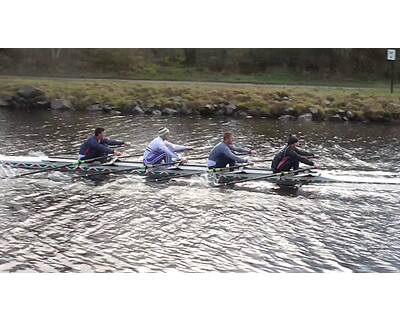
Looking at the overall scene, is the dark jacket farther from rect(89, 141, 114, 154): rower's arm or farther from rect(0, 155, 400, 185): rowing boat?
rect(89, 141, 114, 154): rower's arm

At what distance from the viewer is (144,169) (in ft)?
45.0

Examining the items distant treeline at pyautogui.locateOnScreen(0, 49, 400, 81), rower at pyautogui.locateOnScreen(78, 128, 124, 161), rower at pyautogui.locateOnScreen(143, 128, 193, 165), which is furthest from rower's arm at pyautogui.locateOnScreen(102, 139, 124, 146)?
distant treeline at pyautogui.locateOnScreen(0, 49, 400, 81)

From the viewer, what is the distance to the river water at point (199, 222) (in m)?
9.13

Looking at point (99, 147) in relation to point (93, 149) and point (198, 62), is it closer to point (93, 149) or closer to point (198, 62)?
point (93, 149)

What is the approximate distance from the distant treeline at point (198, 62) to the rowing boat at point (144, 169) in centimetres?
272

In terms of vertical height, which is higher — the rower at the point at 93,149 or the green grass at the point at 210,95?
the green grass at the point at 210,95

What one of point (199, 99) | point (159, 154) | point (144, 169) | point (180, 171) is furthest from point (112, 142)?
point (199, 99)

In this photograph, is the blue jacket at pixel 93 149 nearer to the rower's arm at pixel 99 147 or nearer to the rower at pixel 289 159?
the rower's arm at pixel 99 147

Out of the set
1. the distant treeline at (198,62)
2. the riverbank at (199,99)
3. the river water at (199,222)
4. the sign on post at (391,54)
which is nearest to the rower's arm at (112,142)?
the river water at (199,222)

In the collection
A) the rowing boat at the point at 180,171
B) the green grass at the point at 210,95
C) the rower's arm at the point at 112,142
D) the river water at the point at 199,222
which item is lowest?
the river water at the point at 199,222

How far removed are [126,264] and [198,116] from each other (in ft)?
35.2

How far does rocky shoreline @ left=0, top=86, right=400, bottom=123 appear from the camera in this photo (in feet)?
58.7

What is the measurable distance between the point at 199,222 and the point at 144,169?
3.34 metres

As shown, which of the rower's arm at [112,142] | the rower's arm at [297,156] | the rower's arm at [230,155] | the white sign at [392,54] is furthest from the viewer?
the rower's arm at [112,142]
